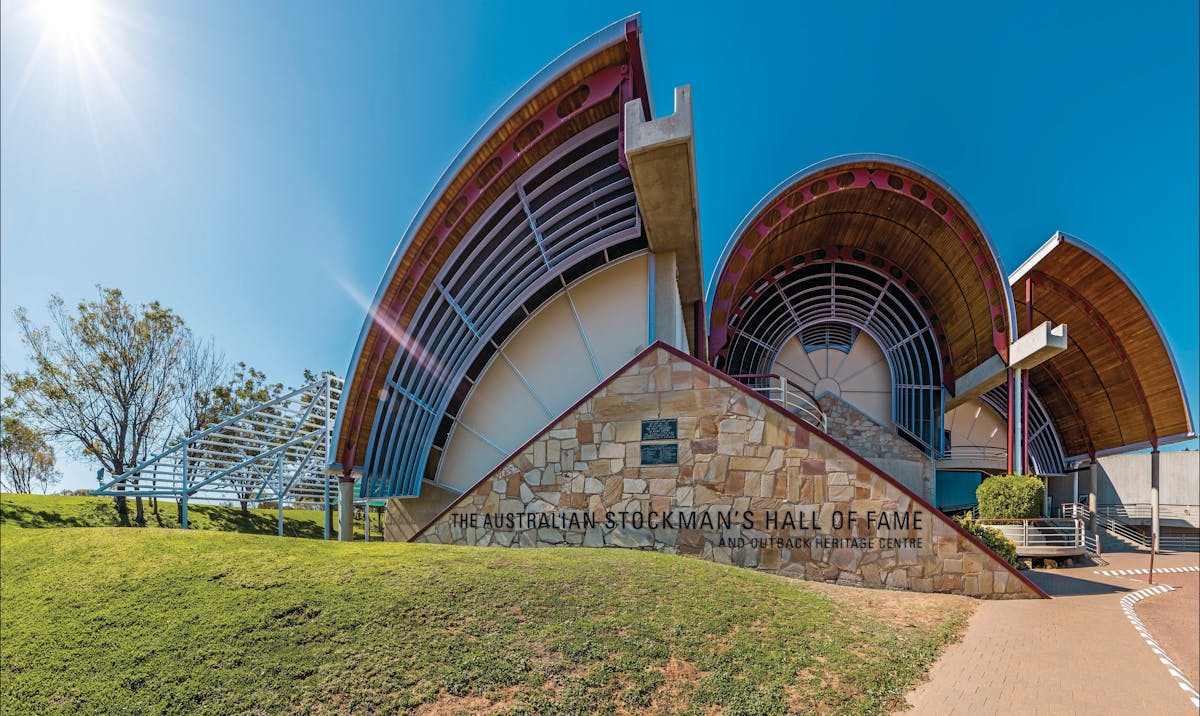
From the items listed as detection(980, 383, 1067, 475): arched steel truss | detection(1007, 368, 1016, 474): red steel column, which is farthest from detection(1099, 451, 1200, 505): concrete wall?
detection(1007, 368, 1016, 474): red steel column

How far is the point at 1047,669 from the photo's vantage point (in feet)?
19.2

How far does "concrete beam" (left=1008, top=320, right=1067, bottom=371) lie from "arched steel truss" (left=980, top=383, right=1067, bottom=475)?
9.36 meters

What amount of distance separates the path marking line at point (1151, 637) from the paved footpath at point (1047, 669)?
76 mm

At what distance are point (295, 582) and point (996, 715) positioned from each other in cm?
791

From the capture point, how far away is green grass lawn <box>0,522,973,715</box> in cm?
470

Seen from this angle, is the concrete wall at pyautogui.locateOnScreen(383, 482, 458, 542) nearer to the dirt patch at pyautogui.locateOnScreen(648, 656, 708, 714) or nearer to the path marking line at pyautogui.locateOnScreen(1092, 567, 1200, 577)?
the dirt patch at pyautogui.locateOnScreen(648, 656, 708, 714)

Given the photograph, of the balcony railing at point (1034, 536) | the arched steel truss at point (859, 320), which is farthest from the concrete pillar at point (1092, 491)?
the balcony railing at point (1034, 536)

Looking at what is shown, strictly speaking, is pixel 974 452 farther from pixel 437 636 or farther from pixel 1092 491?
pixel 437 636

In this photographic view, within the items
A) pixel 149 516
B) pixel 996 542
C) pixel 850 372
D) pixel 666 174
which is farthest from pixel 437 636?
pixel 850 372

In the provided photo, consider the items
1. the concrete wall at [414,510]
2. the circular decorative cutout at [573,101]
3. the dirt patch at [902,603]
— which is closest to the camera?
the dirt patch at [902,603]

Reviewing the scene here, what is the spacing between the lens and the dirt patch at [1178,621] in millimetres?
6759

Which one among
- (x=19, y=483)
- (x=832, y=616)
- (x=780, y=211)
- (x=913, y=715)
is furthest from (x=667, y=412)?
(x=19, y=483)

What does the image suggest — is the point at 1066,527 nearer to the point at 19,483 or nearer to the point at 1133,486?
the point at 1133,486

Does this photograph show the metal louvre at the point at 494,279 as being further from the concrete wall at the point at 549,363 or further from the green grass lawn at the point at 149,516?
the green grass lawn at the point at 149,516
